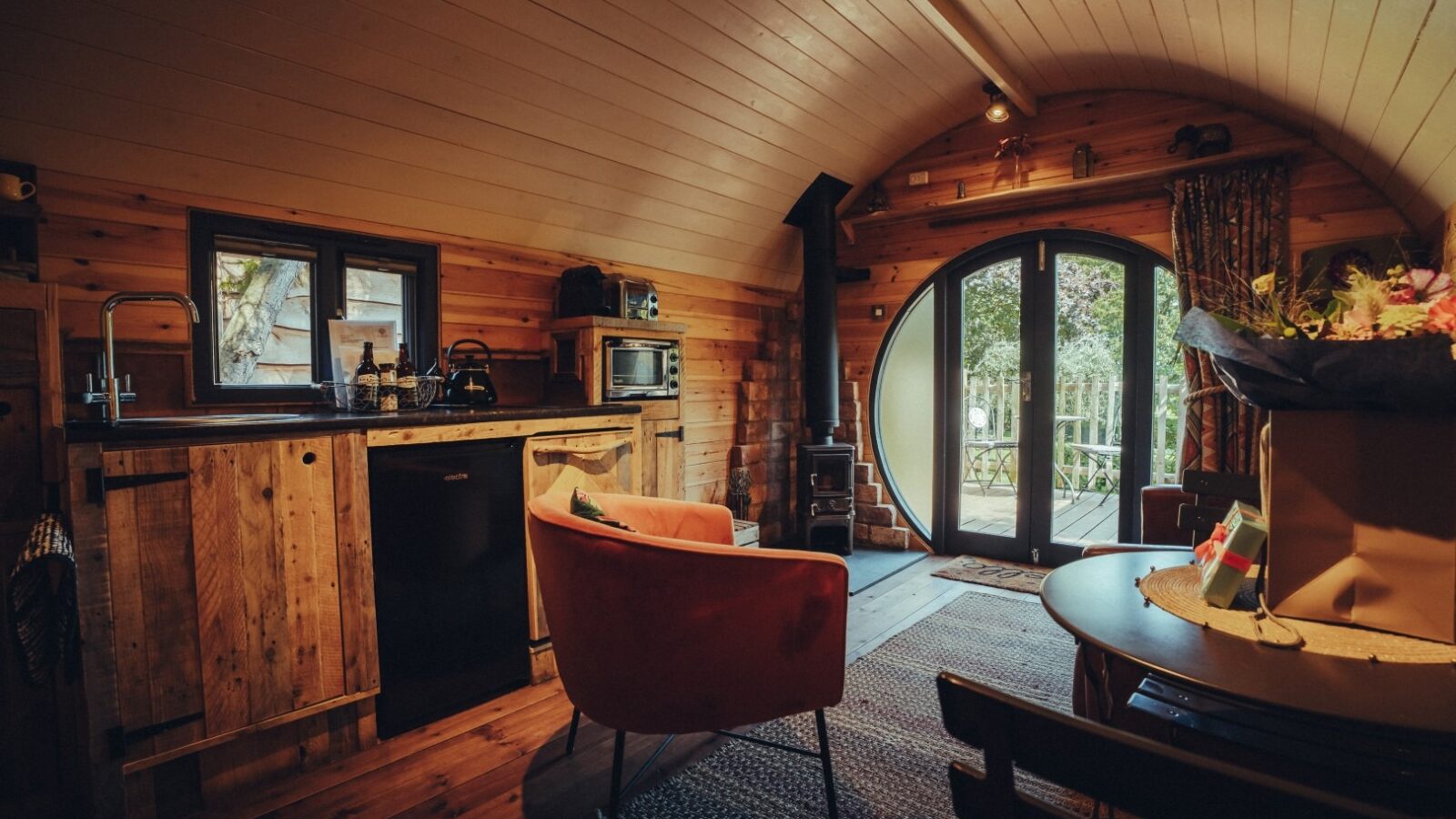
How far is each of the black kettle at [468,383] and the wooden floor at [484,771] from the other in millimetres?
1211

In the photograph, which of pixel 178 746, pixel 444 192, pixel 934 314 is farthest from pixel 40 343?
pixel 934 314

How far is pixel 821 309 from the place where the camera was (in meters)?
4.43

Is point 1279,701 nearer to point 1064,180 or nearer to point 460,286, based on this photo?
point 460,286

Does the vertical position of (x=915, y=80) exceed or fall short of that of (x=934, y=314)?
it exceeds it

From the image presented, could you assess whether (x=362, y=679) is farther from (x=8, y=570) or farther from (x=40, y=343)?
(x=40, y=343)

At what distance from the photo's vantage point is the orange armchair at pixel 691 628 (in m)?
1.53

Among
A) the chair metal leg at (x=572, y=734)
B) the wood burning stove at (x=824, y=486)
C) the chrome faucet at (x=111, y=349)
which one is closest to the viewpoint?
the chrome faucet at (x=111, y=349)

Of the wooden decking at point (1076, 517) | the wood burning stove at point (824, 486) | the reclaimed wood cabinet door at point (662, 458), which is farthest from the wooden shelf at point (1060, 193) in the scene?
the reclaimed wood cabinet door at point (662, 458)

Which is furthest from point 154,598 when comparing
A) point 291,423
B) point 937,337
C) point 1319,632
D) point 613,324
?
point 937,337

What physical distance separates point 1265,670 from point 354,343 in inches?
117

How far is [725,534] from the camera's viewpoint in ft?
7.50

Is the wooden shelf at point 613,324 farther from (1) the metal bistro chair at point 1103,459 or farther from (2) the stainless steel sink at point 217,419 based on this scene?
(1) the metal bistro chair at point 1103,459

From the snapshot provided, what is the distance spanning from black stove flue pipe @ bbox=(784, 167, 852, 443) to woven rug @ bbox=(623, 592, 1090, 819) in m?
1.61

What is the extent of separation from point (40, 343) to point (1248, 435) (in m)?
4.59
